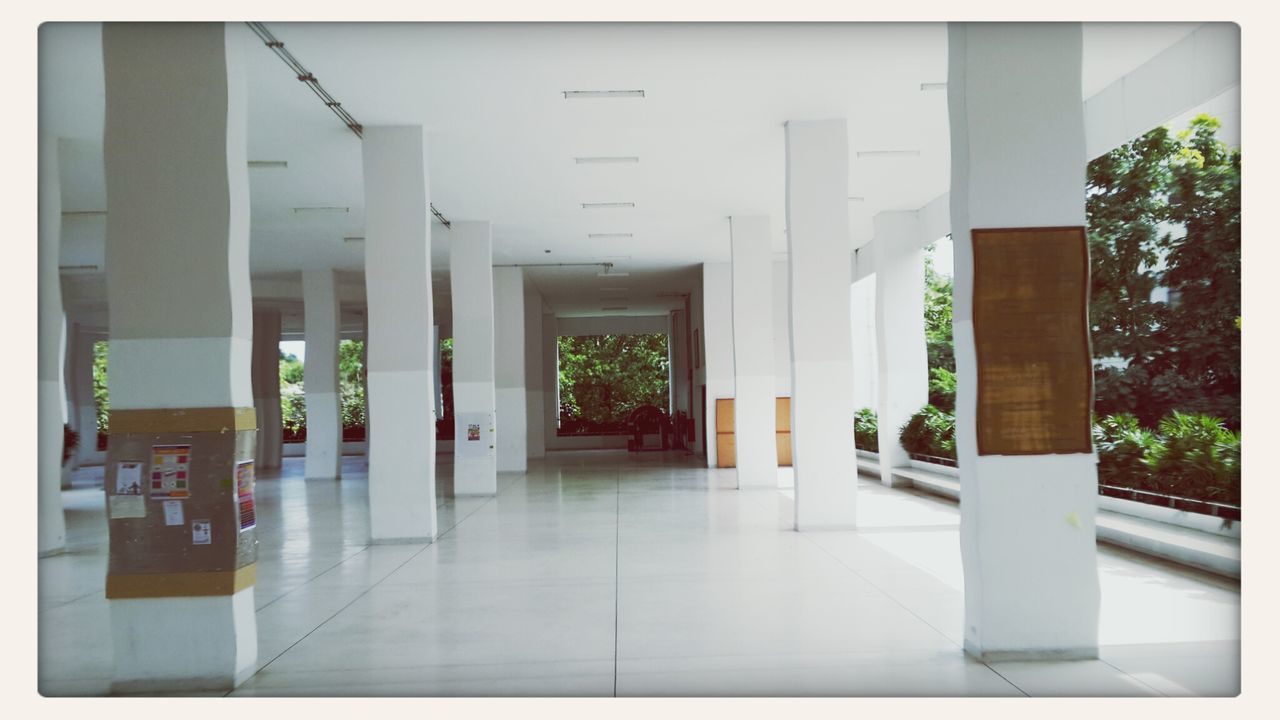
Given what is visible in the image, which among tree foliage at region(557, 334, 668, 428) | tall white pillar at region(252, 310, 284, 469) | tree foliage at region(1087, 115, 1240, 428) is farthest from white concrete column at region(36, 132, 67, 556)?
tree foliage at region(557, 334, 668, 428)

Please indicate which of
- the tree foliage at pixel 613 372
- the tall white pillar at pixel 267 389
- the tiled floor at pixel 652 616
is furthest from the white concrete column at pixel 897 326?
the tree foliage at pixel 613 372

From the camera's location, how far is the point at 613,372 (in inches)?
1484

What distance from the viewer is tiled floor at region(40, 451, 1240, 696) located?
14.4ft

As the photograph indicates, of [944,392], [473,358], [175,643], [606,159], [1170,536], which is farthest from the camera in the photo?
[944,392]

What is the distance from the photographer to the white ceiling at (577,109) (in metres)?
6.85

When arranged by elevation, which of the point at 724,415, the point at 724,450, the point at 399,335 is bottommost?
the point at 724,450

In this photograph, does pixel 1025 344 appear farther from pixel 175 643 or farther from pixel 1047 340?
pixel 175 643

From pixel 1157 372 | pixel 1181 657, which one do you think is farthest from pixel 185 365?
pixel 1157 372

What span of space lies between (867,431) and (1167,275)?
18.2 feet

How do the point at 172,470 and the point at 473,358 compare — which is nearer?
the point at 172,470

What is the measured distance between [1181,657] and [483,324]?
10506mm

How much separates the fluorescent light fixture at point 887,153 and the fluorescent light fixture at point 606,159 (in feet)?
8.17

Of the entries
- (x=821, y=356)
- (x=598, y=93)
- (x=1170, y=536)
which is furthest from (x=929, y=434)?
(x=598, y=93)

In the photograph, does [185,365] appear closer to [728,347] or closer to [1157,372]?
[728,347]
